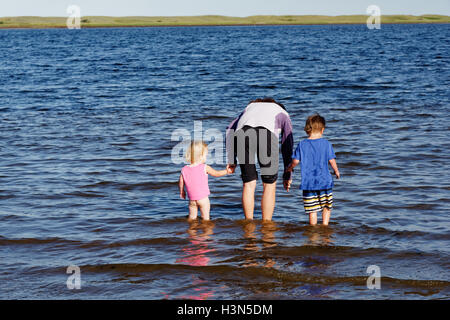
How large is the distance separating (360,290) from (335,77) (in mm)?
25979

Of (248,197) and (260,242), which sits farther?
(248,197)

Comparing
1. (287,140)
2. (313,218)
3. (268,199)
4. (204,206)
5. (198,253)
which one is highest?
(287,140)

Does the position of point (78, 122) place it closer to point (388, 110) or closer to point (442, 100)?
point (388, 110)

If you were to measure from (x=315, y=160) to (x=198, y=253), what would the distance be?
1.92m

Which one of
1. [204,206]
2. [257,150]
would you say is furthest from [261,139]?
[204,206]

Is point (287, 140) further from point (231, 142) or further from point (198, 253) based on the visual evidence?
point (198, 253)

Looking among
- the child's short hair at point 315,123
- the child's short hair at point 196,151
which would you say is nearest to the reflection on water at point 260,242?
the child's short hair at point 196,151

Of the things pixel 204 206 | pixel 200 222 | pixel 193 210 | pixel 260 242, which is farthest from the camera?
pixel 200 222

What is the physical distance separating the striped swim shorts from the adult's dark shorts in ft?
1.70

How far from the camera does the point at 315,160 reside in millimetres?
7344

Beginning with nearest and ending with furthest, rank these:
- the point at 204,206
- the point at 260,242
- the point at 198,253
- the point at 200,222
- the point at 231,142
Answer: the point at 198,253 < the point at 260,242 < the point at 231,142 < the point at 204,206 < the point at 200,222

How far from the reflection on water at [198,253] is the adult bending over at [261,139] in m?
0.83
